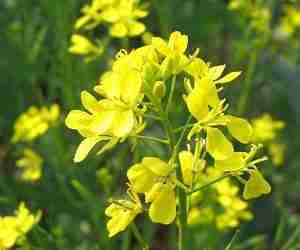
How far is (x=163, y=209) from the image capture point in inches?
46.3

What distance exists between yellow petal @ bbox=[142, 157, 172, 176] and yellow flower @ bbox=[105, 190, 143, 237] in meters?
0.13

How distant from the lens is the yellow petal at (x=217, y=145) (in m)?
1.19

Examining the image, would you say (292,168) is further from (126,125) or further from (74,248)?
(126,125)

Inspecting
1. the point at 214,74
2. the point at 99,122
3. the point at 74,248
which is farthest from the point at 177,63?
the point at 74,248

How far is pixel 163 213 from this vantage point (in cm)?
117

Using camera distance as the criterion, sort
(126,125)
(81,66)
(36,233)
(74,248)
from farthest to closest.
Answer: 1. (81,66)
2. (74,248)
3. (36,233)
4. (126,125)

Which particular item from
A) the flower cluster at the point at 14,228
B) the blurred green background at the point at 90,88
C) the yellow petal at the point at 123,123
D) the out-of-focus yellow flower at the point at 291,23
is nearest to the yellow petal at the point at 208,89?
the yellow petal at the point at 123,123

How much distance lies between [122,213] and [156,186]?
13cm

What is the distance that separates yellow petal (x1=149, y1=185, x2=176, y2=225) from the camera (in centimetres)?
117

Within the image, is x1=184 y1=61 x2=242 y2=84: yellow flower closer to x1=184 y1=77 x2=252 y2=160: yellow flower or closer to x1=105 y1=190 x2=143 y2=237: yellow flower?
x1=184 y1=77 x2=252 y2=160: yellow flower

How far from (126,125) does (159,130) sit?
1.78 metres

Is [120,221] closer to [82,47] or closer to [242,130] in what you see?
[242,130]

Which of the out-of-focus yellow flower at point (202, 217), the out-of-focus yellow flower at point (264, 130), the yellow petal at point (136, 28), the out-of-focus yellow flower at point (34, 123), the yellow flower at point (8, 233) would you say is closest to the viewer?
the yellow flower at point (8, 233)

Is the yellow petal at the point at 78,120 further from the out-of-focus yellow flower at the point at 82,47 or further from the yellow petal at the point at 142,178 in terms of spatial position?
the out-of-focus yellow flower at the point at 82,47
